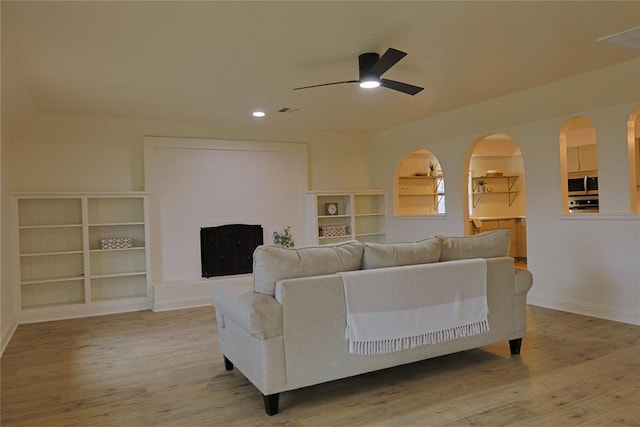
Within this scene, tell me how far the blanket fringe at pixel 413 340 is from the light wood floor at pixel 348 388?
0.89 feet

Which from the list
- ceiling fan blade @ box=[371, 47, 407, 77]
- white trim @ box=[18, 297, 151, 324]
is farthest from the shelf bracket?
white trim @ box=[18, 297, 151, 324]

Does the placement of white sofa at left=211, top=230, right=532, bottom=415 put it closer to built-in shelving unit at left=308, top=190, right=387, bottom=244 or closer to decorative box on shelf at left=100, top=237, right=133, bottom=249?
decorative box on shelf at left=100, top=237, right=133, bottom=249

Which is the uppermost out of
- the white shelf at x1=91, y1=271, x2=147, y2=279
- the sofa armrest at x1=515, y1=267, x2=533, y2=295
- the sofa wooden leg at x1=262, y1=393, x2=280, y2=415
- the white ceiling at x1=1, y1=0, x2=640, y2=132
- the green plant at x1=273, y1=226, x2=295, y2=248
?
the white ceiling at x1=1, y1=0, x2=640, y2=132

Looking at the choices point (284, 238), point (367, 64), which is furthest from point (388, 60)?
point (284, 238)

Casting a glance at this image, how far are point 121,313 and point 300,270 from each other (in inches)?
151

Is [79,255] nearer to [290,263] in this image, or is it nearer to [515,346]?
[290,263]

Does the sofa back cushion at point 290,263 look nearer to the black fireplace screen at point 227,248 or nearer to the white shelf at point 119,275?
the white shelf at point 119,275

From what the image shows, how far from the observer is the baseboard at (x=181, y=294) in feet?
18.8

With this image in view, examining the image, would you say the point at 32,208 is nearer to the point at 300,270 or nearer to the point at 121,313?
the point at 121,313

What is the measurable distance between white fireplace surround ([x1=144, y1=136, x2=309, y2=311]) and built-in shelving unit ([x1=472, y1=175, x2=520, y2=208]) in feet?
12.3

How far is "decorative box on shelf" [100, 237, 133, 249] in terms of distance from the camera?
5.73 metres

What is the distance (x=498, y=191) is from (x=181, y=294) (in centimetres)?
644

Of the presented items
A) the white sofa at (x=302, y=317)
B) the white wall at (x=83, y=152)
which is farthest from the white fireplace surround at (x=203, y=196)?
the white sofa at (x=302, y=317)

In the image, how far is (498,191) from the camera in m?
9.02
